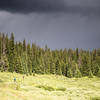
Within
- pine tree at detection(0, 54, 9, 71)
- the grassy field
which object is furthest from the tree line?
the grassy field

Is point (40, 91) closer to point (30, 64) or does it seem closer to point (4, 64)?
point (4, 64)

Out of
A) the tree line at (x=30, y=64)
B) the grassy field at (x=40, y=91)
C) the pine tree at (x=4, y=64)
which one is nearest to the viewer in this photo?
the grassy field at (x=40, y=91)

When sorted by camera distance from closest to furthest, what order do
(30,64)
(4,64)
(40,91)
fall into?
(40,91)
(4,64)
(30,64)

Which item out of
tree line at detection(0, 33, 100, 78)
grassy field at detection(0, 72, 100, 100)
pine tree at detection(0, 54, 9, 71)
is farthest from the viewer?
tree line at detection(0, 33, 100, 78)

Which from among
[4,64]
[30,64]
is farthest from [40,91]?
[30,64]

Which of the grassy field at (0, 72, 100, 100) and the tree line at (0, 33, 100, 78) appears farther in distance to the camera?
the tree line at (0, 33, 100, 78)

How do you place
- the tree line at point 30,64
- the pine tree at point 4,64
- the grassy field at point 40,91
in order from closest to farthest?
the grassy field at point 40,91 < the pine tree at point 4,64 < the tree line at point 30,64

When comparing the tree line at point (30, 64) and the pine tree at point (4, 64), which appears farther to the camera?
the tree line at point (30, 64)

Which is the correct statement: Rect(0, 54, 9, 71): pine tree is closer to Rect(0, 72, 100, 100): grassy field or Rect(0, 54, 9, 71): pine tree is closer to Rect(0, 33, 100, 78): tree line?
Rect(0, 33, 100, 78): tree line

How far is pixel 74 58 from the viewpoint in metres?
129

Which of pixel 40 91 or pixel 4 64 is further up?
pixel 4 64

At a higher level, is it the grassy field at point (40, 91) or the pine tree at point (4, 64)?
the pine tree at point (4, 64)

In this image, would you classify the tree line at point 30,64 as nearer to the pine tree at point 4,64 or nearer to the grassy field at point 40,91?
the pine tree at point 4,64

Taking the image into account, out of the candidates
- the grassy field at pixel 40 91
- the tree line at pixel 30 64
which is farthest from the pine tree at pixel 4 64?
the grassy field at pixel 40 91
